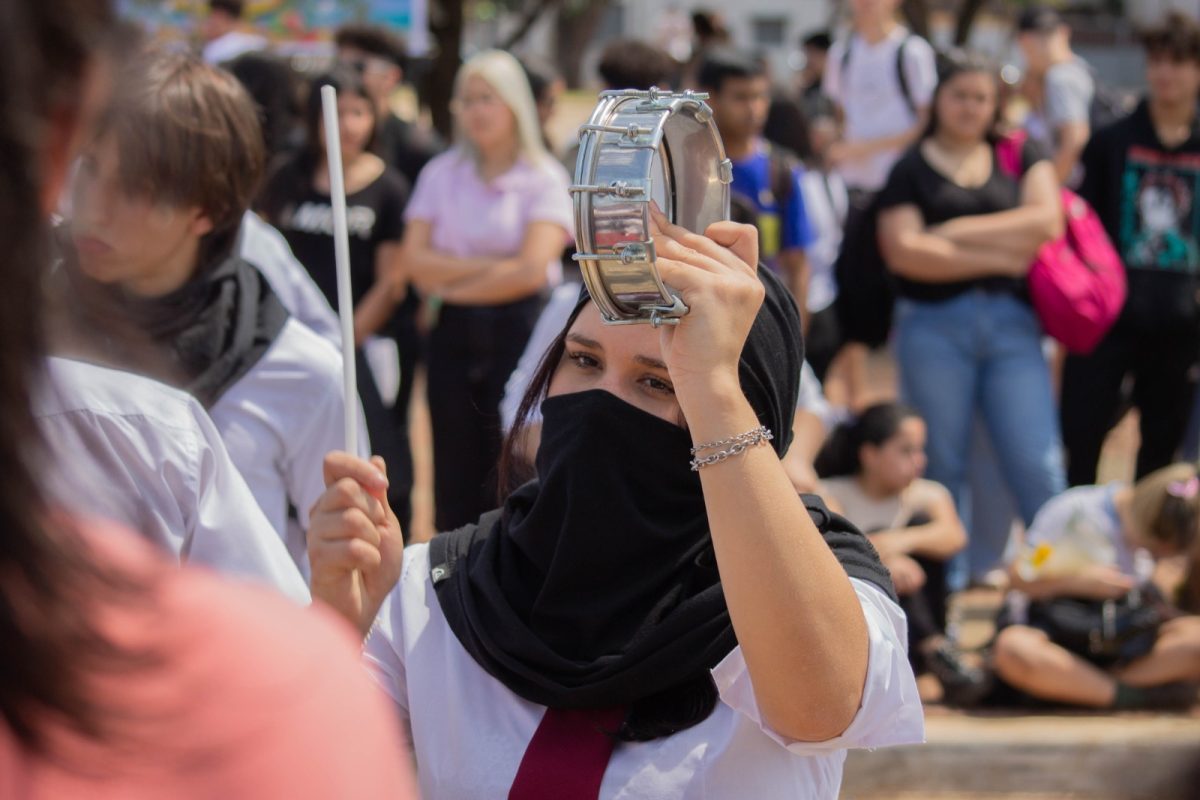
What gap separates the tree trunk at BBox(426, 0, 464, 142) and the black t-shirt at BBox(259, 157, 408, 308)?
21.4ft

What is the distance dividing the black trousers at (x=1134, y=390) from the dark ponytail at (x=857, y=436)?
41.9 inches

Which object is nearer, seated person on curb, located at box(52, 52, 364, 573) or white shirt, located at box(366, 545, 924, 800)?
white shirt, located at box(366, 545, 924, 800)

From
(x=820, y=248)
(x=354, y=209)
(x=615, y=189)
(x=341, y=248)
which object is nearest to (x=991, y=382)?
(x=820, y=248)

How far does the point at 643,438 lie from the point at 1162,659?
3.73 metres

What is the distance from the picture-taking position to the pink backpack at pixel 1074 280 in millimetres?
5906

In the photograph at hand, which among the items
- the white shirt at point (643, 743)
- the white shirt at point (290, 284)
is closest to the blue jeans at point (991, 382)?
the white shirt at point (290, 284)

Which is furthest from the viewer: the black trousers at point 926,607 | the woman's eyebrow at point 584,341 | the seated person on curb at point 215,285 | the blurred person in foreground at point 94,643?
the black trousers at point 926,607

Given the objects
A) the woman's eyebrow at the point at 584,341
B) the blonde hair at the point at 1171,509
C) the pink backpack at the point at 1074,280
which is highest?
the woman's eyebrow at the point at 584,341

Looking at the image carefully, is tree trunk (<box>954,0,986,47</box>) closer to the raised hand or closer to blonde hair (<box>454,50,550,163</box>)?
blonde hair (<box>454,50,550,163</box>)

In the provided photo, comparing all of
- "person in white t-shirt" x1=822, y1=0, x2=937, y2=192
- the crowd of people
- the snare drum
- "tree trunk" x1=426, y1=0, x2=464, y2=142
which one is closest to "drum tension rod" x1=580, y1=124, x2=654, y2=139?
the snare drum

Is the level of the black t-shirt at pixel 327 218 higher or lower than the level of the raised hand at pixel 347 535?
lower

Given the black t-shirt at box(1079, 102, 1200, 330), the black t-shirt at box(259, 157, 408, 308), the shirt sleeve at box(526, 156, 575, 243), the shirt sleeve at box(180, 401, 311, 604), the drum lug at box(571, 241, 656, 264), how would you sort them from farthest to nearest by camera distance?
1. the black t-shirt at box(1079, 102, 1200, 330)
2. the black t-shirt at box(259, 157, 408, 308)
3. the shirt sleeve at box(526, 156, 575, 243)
4. the shirt sleeve at box(180, 401, 311, 604)
5. the drum lug at box(571, 241, 656, 264)

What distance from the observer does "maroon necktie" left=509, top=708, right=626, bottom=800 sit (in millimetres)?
2057

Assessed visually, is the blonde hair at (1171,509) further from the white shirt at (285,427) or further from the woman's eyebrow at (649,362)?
the woman's eyebrow at (649,362)
